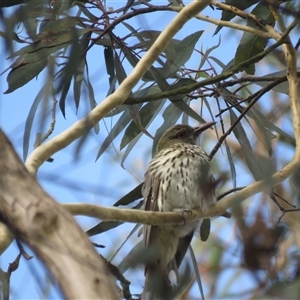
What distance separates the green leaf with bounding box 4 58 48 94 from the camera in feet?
9.84

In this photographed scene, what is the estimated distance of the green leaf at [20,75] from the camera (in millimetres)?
2998

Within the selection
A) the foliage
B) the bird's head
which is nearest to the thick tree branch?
the foliage

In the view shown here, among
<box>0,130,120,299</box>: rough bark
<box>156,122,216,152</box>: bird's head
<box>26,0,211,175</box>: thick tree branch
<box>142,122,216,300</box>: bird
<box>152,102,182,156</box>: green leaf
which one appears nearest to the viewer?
<box>0,130,120,299</box>: rough bark

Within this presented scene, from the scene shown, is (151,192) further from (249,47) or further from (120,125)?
(249,47)

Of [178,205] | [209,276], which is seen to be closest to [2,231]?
[209,276]

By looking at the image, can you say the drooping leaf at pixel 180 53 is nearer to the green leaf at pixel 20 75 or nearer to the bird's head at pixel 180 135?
the green leaf at pixel 20 75

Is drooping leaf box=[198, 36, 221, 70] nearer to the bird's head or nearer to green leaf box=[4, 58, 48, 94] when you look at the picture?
the bird's head

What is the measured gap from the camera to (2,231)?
6.48 feet

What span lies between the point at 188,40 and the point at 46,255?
1879mm

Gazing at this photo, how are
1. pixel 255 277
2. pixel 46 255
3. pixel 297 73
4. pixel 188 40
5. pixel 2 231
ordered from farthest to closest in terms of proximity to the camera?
pixel 188 40
pixel 297 73
pixel 2 231
pixel 46 255
pixel 255 277

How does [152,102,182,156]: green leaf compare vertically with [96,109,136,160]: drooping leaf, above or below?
above

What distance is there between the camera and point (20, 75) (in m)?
3.01

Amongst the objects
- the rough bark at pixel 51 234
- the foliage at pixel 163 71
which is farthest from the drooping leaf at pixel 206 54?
the rough bark at pixel 51 234

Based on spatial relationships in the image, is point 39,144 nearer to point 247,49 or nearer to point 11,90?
point 11,90
